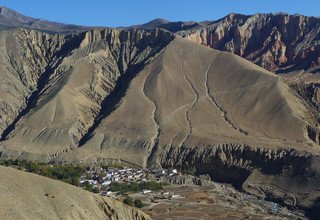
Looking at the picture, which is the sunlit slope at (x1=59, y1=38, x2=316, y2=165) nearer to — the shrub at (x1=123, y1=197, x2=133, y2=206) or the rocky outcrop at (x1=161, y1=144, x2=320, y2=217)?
the rocky outcrop at (x1=161, y1=144, x2=320, y2=217)

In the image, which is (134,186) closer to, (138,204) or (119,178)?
(119,178)

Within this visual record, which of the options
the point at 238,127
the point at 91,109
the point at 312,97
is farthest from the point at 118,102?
the point at 312,97

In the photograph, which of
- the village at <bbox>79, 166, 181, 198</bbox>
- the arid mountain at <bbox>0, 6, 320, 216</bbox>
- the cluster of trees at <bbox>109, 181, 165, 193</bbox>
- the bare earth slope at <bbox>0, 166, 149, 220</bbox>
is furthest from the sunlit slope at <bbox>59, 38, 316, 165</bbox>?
the bare earth slope at <bbox>0, 166, 149, 220</bbox>

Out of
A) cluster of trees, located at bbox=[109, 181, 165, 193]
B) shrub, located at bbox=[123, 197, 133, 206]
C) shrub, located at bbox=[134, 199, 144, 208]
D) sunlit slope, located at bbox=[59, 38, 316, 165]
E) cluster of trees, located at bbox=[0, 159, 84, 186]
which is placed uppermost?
sunlit slope, located at bbox=[59, 38, 316, 165]

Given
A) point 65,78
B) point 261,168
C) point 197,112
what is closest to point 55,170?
point 261,168

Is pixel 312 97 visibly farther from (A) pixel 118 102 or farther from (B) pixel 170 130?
(A) pixel 118 102
